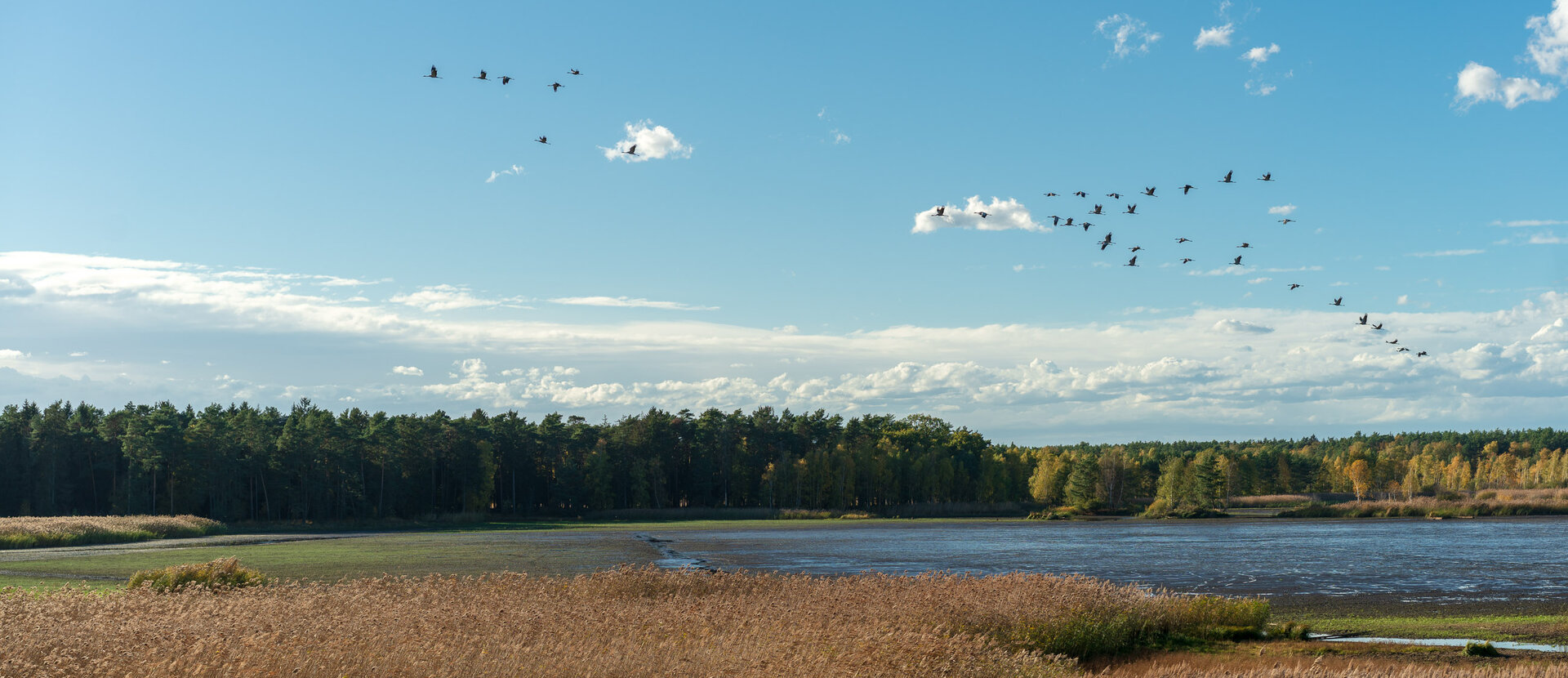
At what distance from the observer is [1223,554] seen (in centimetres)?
6494

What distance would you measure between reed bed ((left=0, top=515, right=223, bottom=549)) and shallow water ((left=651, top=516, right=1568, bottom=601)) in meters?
46.8

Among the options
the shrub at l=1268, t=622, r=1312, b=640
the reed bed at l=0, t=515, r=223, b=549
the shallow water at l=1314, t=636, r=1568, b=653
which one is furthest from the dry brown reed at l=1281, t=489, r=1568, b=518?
Answer: the reed bed at l=0, t=515, r=223, b=549

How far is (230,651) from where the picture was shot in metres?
15.2

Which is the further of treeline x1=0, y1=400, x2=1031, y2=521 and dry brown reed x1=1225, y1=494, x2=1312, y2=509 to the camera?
dry brown reed x1=1225, y1=494, x2=1312, y2=509

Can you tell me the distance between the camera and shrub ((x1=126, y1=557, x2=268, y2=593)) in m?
30.4

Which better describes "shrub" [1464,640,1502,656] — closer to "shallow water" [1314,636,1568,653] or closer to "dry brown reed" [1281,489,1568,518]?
"shallow water" [1314,636,1568,653]

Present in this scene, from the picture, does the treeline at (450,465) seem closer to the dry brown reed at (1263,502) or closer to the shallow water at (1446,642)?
the dry brown reed at (1263,502)

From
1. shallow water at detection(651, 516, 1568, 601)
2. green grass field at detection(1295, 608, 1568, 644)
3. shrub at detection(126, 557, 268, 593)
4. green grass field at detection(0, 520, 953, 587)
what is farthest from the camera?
green grass field at detection(0, 520, 953, 587)

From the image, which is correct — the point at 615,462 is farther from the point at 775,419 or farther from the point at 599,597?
the point at 599,597

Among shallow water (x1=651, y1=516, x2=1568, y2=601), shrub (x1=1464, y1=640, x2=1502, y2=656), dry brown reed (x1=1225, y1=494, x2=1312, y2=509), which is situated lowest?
dry brown reed (x1=1225, y1=494, x2=1312, y2=509)

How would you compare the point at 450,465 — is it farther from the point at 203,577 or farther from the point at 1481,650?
the point at 1481,650

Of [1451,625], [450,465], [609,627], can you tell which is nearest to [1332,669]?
[1451,625]

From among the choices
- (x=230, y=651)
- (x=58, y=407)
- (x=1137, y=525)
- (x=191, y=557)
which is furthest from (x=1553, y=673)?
(x=58, y=407)

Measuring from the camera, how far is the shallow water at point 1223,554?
145 feet
